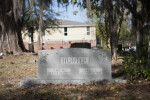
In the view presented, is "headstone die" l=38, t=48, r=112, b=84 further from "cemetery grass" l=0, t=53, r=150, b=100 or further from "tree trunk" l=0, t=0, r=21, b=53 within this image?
"tree trunk" l=0, t=0, r=21, b=53

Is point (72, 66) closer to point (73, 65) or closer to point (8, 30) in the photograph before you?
point (73, 65)

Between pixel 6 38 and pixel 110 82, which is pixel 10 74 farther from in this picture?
pixel 6 38

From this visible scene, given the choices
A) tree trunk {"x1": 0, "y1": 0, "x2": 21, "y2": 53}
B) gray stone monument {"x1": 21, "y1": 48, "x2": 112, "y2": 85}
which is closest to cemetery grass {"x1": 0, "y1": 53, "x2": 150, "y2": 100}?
gray stone monument {"x1": 21, "y1": 48, "x2": 112, "y2": 85}

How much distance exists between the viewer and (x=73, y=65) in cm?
601

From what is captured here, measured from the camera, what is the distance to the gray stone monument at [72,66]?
235 inches

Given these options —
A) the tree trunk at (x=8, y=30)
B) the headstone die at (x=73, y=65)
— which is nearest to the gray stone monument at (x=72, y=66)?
the headstone die at (x=73, y=65)

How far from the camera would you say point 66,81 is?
599cm

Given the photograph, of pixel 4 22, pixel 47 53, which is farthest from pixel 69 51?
pixel 4 22

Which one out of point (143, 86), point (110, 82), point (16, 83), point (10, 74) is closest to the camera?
point (143, 86)

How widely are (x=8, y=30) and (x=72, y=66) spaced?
11116 millimetres

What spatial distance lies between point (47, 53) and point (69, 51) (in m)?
0.71

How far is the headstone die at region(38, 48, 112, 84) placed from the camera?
597cm

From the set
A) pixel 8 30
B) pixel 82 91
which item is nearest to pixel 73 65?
pixel 82 91

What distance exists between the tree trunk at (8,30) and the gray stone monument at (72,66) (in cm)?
1007
